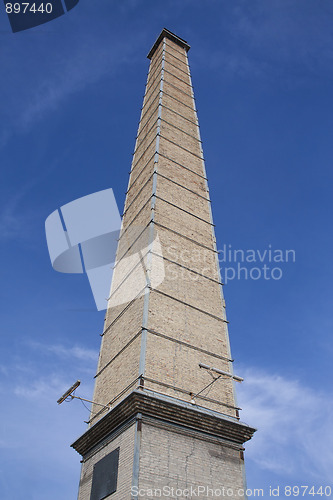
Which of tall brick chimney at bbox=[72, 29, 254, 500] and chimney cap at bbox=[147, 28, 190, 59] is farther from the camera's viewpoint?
chimney cap at bbox=[147, 28, 190, 59]

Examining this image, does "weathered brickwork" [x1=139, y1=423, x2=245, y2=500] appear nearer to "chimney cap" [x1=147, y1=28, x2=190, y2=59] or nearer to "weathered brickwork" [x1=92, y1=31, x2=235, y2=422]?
"weathered brickwork" [x1=92, y1=31, x2=235, y2=422]

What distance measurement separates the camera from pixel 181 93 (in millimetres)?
22109

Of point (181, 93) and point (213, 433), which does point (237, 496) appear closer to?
point (213, 433)

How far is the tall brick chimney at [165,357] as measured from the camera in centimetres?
964

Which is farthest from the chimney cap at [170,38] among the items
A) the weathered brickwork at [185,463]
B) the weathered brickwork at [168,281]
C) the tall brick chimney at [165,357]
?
the weathered brickwork at [185,463]

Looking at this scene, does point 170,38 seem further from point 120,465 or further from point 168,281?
point 120,465

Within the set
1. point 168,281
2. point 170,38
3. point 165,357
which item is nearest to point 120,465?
point 165,357

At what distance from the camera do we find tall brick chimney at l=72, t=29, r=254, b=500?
9641 mm

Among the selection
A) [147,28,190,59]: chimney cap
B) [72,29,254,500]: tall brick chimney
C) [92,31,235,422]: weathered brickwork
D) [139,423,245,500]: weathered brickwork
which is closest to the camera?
[139,423,245,500]: weathered brickwork

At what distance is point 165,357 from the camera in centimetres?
1120

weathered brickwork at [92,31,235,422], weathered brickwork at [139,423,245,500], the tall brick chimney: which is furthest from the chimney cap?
weathered brickwork at [139,423,245,500]

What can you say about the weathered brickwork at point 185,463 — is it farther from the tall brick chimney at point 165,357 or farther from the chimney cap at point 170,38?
the chimney cap at point 170,38

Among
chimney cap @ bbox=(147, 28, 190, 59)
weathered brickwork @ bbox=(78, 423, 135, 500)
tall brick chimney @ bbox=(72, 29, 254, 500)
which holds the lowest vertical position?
weathered brickwork @ bbox=(78, 423, 135, 500)

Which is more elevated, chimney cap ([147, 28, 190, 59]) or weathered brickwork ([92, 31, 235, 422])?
chimney cap ([147, 28, 190, 59])
